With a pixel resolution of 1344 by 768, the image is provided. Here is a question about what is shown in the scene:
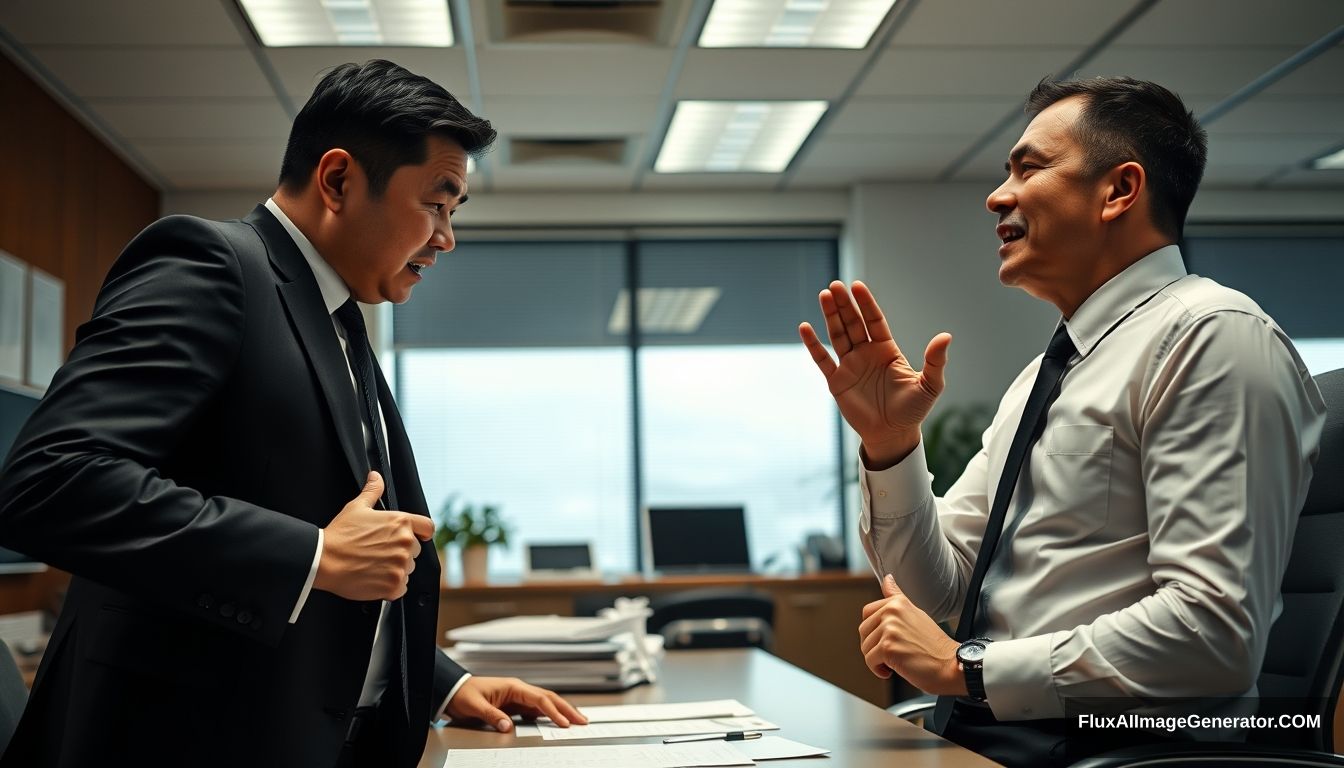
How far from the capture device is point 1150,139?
5.75 ft

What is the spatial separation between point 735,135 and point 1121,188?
3743mm

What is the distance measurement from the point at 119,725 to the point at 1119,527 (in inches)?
A: 50.2

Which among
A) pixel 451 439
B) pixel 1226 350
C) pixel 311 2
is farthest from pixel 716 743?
pixel 451 439

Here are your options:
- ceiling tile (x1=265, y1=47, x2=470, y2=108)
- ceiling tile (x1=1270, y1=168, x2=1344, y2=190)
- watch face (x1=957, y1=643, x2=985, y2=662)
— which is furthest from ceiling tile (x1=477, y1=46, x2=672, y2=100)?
ceiling tile (x1=1270, y1=168, x2=1344, y2=190)

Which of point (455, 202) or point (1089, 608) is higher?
point (455, 202)

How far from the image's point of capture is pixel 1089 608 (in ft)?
5.11

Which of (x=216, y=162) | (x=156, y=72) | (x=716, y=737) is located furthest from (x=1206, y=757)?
(x=216, y=162)

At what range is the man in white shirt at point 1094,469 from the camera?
1.40 meters

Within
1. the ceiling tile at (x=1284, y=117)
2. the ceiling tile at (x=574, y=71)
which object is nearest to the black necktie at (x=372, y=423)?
the ceiling tile at (x=574, y=71)

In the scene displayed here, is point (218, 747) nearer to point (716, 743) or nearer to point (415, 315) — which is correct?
point (716, 743)

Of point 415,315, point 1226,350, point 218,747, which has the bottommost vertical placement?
point 218,747

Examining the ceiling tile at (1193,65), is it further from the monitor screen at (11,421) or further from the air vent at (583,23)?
the monitor screen at (11,421)

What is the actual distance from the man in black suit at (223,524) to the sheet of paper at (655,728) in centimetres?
25

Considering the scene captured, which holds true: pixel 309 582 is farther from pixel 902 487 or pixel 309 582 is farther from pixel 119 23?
pixel 119 23
